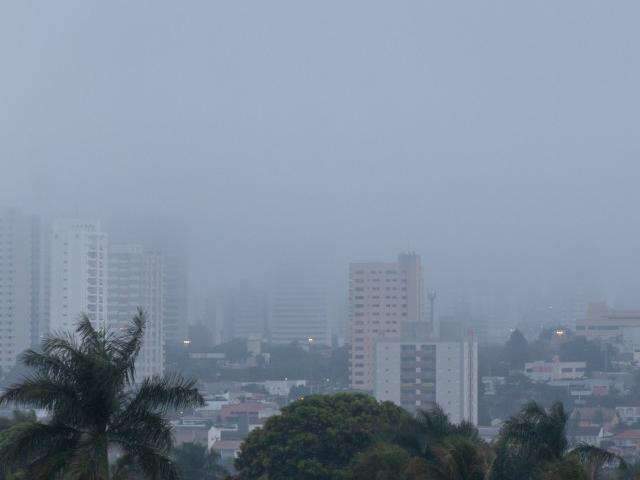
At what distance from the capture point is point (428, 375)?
310 feet

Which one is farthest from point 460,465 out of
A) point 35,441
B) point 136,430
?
point 35,441

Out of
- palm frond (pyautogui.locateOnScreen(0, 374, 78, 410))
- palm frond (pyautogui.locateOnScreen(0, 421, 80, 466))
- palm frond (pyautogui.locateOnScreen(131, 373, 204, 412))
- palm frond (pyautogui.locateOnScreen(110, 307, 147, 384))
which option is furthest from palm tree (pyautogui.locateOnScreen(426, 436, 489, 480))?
palm frond (pyautogui.locateOnScreen(0, 374, 78, 410))

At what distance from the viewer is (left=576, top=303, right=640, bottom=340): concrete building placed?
443 feet

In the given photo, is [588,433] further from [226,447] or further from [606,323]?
[606,323]

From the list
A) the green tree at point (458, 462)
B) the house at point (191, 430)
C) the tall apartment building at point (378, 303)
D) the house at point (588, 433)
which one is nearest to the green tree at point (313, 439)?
the green tree at point (458, 462)

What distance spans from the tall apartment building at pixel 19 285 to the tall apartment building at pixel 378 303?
2554cm

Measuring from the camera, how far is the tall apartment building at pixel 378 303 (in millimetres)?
114188

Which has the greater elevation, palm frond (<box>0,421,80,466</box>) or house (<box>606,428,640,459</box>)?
palm frond (<box>0,421,80,466</box>)

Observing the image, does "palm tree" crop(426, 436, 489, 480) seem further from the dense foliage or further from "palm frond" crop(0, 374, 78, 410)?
"palm frond" crop(0, 374, 78, 410)

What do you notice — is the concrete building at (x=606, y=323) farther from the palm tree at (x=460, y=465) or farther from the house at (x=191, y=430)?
the palm tree at (x=460, y=465)

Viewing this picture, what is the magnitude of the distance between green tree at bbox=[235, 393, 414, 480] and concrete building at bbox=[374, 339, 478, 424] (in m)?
54.0

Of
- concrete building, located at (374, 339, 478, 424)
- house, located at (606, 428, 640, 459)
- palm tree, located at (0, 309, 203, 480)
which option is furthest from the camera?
concrete building, located at (374, 339, 478, 424)

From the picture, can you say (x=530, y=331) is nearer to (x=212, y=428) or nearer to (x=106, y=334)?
(x=212, y=428)

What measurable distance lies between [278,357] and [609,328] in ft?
85.0
